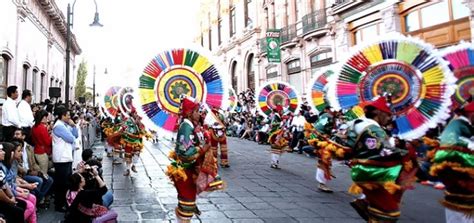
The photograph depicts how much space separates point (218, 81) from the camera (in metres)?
5.36

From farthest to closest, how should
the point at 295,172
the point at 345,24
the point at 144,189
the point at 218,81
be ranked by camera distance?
the point at 345,24, the point at 295,172, the point at 144,189, the point at 218,81

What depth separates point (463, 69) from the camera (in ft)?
17.7

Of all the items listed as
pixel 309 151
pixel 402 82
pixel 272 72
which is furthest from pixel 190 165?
pixel 272 72

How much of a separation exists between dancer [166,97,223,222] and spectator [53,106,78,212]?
8.72 feet

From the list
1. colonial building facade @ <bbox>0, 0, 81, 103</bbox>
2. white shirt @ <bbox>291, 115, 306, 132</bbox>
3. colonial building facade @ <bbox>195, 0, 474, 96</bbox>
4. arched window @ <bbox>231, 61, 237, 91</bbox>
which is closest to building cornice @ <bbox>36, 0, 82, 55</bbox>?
colonial building facade @ <bbox>0, 0, 81, 103</bbox>

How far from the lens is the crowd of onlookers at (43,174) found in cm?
449

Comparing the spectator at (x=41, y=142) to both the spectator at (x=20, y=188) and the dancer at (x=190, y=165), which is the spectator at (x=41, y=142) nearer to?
the spectator at (x=20, y=188)

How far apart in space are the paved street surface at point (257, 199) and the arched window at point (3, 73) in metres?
5.94

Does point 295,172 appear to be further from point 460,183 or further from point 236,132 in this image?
point 236,132

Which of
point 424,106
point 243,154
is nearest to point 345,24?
point 243,154

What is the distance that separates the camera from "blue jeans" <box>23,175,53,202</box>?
5.85 metres

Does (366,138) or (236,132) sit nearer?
(366,138)

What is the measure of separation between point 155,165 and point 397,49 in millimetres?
8132

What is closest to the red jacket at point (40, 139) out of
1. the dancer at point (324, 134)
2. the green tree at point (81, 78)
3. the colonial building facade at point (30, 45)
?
the dancer at point (324, 134)
